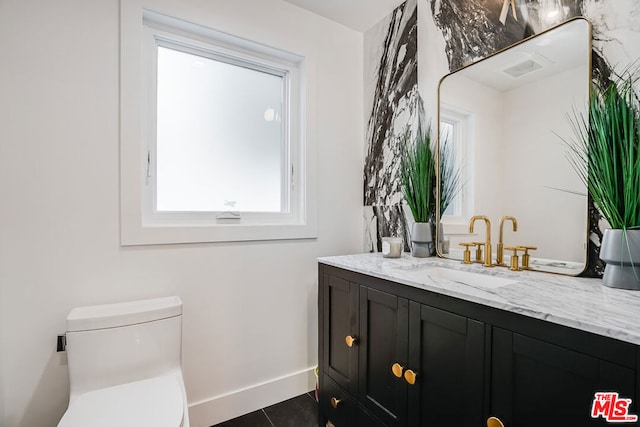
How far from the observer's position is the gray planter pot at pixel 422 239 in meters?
1.70

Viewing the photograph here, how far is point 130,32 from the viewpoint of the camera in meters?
1.47

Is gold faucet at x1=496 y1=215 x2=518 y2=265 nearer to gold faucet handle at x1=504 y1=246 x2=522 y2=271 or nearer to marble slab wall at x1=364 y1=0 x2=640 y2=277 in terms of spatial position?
gold faucet handle at x1=504 y1=246 x2=522 y2=271

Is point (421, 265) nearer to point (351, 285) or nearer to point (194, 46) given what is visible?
point (351, 285)

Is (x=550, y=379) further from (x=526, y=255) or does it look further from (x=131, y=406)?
(x=131, y=406)

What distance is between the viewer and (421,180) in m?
1.73

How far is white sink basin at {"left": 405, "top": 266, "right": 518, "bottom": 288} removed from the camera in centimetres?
127

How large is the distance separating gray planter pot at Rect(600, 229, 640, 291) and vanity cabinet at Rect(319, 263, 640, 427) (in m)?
0.45

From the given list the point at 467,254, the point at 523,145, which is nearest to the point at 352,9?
the point at 523,145

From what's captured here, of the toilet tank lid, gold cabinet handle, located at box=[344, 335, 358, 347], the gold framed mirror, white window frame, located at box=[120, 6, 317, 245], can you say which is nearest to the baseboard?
the toilet tank lid

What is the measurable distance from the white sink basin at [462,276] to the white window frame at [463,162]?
258mm

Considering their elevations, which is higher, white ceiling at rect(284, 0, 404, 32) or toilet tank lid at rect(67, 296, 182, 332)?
white ceiling at rect(284, 0, 404, 32)

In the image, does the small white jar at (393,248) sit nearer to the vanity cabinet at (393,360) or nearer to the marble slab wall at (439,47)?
the marble slab wall at (439,47)

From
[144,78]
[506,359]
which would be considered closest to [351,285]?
[506,359]
